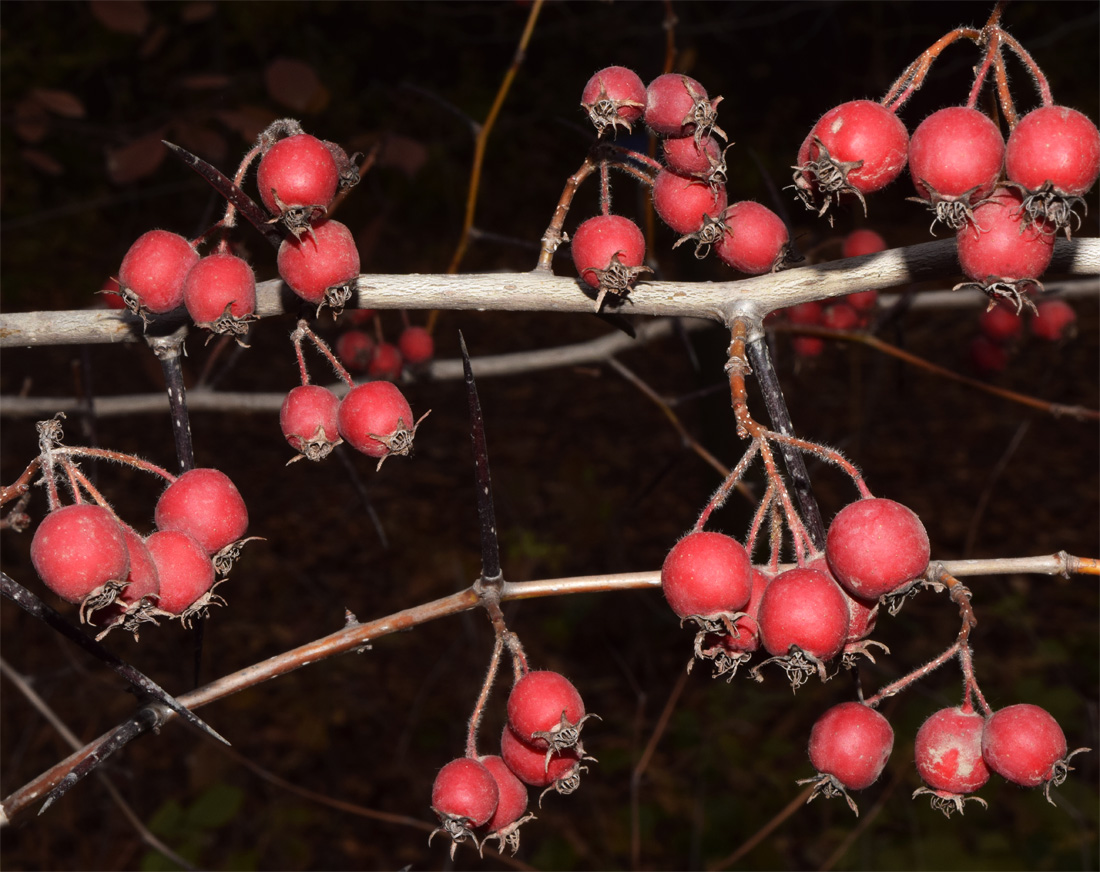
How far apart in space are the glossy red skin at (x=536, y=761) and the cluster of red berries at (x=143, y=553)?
39 centimetres

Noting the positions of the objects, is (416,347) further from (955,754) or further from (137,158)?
(955,754)

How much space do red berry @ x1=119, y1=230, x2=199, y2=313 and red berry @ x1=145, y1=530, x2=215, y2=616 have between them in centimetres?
29

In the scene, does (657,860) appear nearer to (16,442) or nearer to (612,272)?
(612,272)

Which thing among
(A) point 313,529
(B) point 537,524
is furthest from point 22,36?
(B) point 537,524

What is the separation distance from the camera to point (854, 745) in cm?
114

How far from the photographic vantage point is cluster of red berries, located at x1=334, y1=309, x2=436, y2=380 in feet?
8.86

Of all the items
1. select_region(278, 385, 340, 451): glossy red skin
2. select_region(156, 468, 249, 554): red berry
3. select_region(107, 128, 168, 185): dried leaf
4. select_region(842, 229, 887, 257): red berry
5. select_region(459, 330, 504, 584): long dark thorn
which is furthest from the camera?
select_region(107, 128, 168, 185): dried leaf

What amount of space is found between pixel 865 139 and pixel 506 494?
15.6ft

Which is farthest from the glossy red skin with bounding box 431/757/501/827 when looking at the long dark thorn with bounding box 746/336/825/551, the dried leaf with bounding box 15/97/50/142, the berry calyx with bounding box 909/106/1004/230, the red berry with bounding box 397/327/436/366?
the dried leaf with bounding box 15/97/50/142

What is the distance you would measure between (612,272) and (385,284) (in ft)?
0.91

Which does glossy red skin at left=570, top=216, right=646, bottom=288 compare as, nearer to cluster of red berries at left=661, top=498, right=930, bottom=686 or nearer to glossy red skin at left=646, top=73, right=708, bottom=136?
glossy red skin at left=646, top=73, right=708, bottom=136

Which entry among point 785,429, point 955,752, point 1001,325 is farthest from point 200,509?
point 1001,325

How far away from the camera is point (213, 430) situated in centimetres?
953

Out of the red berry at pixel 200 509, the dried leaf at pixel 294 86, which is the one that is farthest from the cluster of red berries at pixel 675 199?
the dried leaf at pixel 294 86
